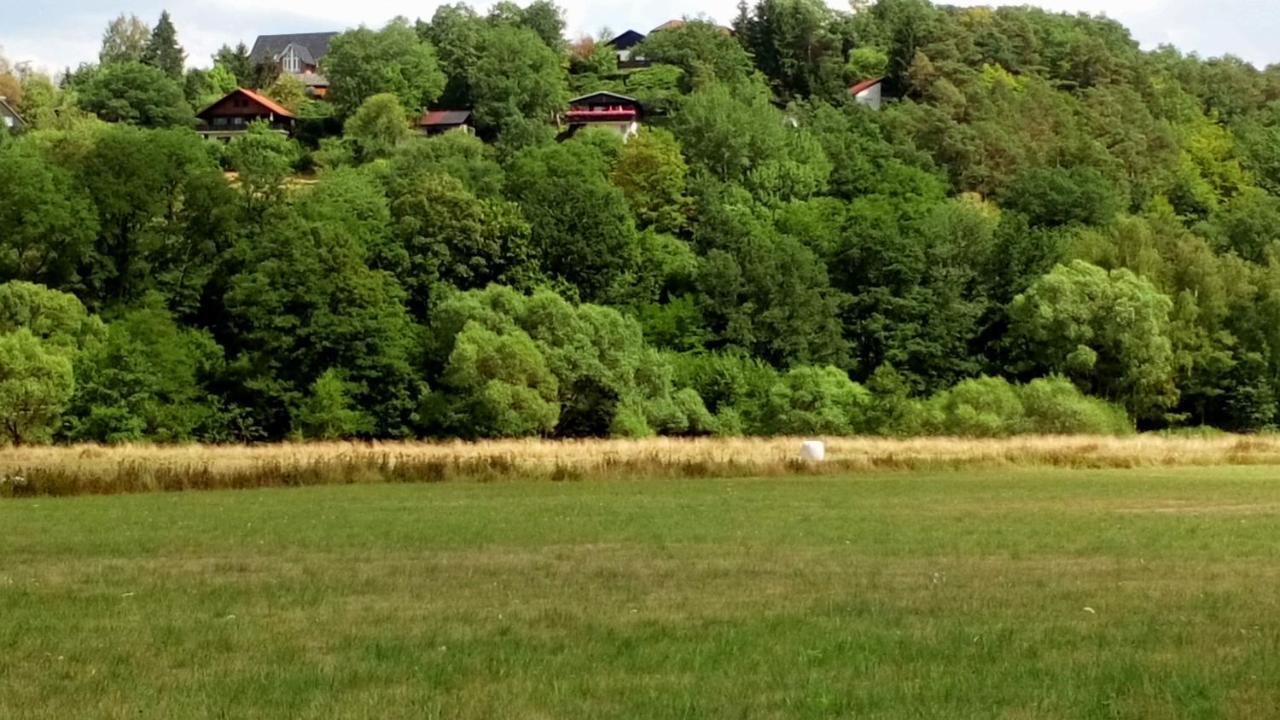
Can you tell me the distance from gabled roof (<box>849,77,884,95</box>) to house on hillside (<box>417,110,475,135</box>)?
42608 mm

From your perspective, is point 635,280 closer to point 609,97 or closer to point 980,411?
point 980,411

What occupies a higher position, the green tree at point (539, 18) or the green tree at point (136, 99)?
the green tree at point (539, 18)

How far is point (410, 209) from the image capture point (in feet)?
323

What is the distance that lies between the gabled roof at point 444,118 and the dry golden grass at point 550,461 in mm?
99208

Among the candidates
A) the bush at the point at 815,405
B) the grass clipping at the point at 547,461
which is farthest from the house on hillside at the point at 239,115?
the grass clipping at the point at 547,461

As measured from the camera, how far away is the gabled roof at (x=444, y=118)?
15300 cm

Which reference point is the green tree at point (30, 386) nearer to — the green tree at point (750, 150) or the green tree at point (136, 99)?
the green tree at point (750, 150)

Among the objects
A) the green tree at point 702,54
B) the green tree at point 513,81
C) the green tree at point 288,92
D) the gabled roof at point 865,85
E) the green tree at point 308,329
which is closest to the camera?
the green tree at point 308,329

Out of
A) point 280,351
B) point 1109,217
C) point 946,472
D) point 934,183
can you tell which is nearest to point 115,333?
point 280,351

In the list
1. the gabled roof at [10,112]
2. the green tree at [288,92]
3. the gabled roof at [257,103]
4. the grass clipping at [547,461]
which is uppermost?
the green tree at [288,92]

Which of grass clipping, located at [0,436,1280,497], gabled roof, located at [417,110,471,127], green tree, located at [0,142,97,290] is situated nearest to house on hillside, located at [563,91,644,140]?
gabled roof, located at [417,110,471,127]

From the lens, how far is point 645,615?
47.1 ft

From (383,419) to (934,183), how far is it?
2232 inches

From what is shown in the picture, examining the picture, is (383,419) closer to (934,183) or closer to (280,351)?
(280,351)
